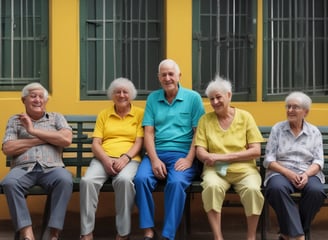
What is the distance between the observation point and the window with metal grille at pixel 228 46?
295 inches

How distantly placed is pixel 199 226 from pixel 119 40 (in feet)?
6.34

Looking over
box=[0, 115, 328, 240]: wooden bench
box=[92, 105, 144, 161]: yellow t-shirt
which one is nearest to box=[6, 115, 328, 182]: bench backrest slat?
box=[0, 115, 328, 240]: wooden bench

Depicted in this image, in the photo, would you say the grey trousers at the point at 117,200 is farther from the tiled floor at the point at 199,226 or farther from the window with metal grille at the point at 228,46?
the window with metal grille at the point at 228,46

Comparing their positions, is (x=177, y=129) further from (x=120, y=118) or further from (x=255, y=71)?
(x=255, y=71)

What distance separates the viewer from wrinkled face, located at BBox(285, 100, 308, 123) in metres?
6.36

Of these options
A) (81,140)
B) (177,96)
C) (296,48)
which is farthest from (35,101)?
(296,48)

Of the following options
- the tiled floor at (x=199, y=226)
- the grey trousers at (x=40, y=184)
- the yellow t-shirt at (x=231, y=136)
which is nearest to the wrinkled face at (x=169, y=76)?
the yellow t-shirt at (x=231, y=136)

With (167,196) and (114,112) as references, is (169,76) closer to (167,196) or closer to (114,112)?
(114,112)

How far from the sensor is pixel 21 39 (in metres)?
7.35

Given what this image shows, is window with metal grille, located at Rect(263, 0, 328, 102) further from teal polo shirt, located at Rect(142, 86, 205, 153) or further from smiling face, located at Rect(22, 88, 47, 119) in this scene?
smiling face, located at Rect(22, 88, 47, 119)

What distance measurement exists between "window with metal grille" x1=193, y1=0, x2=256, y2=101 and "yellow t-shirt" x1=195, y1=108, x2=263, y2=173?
107cm

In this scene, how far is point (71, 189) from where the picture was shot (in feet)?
20.8

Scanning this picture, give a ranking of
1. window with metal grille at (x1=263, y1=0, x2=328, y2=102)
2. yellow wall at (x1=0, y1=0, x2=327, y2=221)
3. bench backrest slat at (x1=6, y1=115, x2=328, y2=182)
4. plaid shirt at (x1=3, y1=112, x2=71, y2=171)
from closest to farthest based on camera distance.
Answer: plaid shirt at (x1=3, y1=112, x2=71, y2=171), bench backrest slat at (x1=6, y1=115, x2=328, y2=182), yellow wall at (x1=0, y1=0, x2=327, y2=221), window with metal grille at (x1=263, y1=0, x2=328, y2=102)

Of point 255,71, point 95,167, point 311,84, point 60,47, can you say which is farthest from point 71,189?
point 311,84
